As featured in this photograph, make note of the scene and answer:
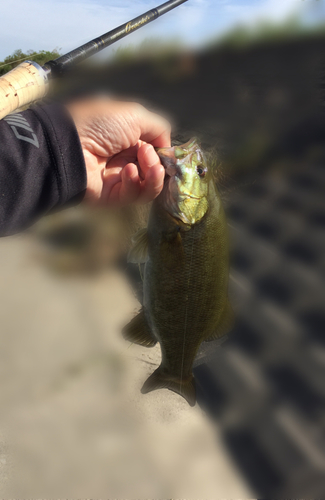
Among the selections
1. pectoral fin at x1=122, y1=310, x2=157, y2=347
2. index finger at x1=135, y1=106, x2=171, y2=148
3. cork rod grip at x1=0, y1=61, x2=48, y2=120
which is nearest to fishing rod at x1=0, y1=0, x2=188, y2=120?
cork rod grip at x1=0, y1=61, x2=48, y2=120

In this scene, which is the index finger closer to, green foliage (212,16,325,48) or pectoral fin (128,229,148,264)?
pectoral fin (128,229,148,264)

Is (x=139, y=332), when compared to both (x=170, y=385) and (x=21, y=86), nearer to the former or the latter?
(x=170, y=385)

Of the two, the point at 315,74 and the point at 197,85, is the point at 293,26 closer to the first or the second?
the point at 315,74

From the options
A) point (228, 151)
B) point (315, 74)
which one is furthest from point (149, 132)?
point (315, 74)

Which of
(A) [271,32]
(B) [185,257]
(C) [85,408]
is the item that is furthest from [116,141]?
(C) [85,408]

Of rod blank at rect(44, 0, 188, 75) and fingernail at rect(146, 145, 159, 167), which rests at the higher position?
rod blank at rect(44, 0, 188, 75)

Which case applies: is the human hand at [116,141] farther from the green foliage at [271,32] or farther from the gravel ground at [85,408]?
the gravel ground at [85,408]
